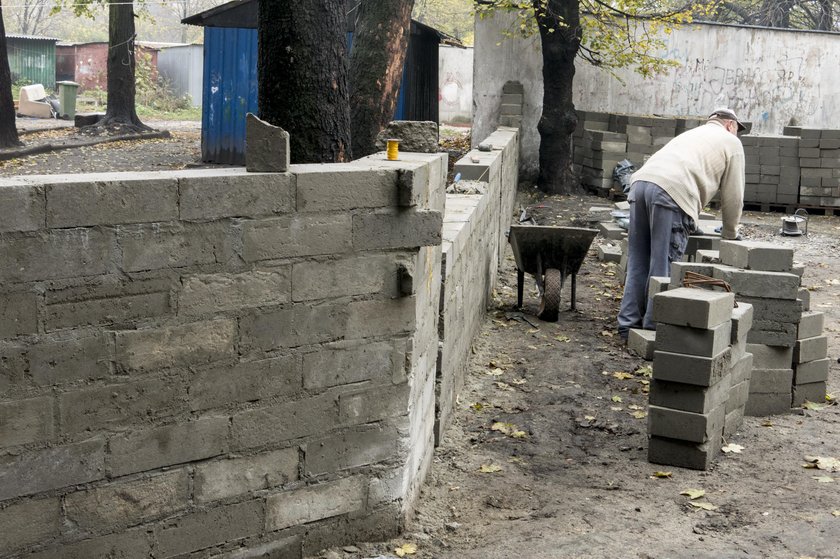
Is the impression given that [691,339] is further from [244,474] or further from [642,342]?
[244,474]

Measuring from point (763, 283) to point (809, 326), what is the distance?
19.2 inches

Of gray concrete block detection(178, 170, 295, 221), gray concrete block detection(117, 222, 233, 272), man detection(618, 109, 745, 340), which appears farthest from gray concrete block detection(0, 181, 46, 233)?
man detection(618, 109, 745, 340)

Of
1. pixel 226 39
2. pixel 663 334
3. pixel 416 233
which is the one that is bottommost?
pixel 663 334

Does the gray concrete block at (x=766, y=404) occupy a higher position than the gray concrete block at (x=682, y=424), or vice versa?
the gray concrete block at (x=682, y=424)

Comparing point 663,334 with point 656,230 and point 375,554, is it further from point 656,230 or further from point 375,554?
point 656,230

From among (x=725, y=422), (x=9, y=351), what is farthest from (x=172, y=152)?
(x=9, y=351)

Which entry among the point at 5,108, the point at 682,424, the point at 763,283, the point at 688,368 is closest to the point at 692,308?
the point at 688,368

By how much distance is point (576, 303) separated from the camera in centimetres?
1052

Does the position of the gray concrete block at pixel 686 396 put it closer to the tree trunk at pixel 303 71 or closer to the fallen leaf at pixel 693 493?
the fallen leaf at pixel 693 493

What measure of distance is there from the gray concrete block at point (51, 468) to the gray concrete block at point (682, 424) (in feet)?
11.0

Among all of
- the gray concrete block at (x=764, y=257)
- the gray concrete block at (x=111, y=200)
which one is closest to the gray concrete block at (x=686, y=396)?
the gray concrete block at (x=764, y=257)

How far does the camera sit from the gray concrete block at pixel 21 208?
3.47 m

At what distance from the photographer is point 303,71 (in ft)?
22.1

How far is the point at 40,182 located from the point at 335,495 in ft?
6.29
